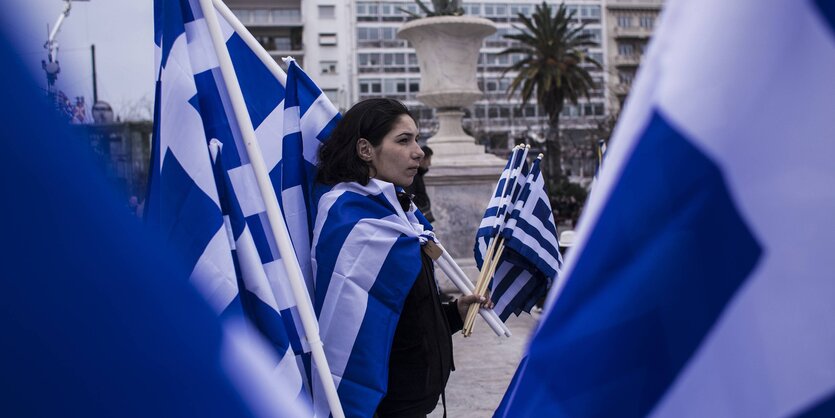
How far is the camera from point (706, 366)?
1068 millimetres

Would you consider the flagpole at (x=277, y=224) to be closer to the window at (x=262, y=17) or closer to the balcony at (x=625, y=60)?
the balcony at (x=625, y=60)

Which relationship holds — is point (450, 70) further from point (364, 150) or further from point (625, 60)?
point (625, 60)

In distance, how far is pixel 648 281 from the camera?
3.55 feet

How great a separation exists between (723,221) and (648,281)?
13 centimetres

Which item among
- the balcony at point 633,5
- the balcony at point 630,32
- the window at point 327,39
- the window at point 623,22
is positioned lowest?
the window at point 327,39

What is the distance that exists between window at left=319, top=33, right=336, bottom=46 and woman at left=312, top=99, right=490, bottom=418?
6771cm

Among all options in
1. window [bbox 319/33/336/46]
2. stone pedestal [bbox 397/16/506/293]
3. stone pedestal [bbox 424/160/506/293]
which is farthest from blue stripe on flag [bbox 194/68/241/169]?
window [bbox 319/33/336/46]

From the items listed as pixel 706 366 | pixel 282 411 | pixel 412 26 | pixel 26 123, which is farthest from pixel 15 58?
pixel 412 26

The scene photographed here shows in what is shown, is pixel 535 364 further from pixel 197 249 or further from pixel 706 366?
pixel 197 249

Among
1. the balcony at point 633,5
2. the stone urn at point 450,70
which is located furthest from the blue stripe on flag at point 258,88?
the balcony at point 633,5

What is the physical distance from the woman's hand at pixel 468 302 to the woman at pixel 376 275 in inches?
4.8

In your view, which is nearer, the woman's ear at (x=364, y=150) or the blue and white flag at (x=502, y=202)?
the woman's ear at (x=364, y=150)

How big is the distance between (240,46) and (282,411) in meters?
1.80

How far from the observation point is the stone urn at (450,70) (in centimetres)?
1132
